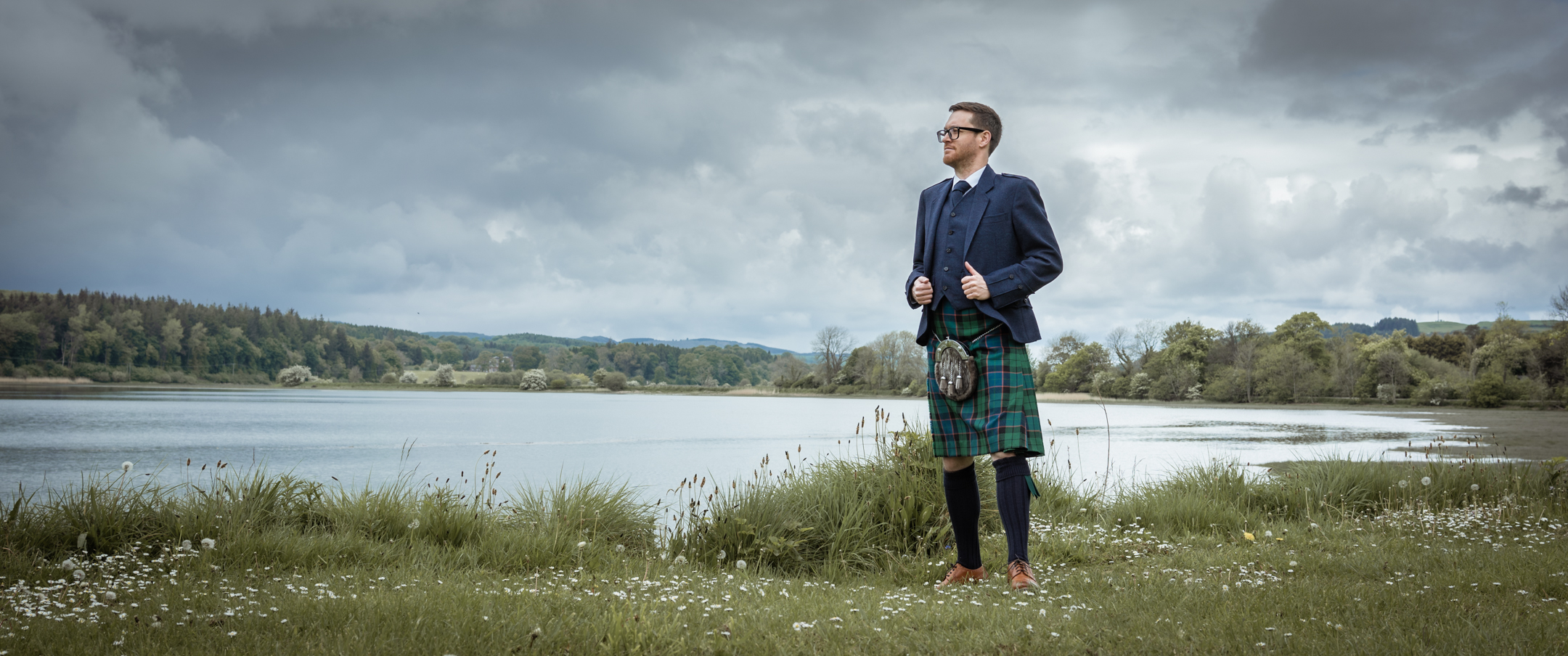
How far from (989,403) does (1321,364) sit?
209 feet

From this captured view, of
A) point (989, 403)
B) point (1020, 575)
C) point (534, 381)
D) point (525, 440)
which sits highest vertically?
point (989, 403)

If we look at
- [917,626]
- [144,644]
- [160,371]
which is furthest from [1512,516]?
[160,371]

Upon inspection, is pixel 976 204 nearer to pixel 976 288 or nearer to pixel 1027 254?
pixel 1027 254


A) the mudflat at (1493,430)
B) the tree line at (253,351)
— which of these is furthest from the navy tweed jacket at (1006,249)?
the tree line at (253,351)

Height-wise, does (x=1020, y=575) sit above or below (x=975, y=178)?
below

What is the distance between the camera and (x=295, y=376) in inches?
2472

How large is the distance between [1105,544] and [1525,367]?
51283mm

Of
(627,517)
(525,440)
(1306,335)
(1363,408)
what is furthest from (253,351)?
(1306,335)

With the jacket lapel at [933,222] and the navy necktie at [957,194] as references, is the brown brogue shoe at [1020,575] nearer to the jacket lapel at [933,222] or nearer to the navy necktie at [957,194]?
the jacket lapel at [933,222]

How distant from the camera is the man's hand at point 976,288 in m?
3.38

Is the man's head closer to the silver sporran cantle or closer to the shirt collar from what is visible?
the shirt collar

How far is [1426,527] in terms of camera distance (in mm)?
4945

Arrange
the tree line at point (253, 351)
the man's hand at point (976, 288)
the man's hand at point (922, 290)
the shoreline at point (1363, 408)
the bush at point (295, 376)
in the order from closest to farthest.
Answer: the man's hand at point (976, 288)
the man's hand at point (922, 290)
the shoreline at point (1363, 408)
the tree line at point (253, 351)
the bush at point (295, 376)

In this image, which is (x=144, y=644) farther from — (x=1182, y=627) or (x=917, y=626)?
(x=1182, y=627)
